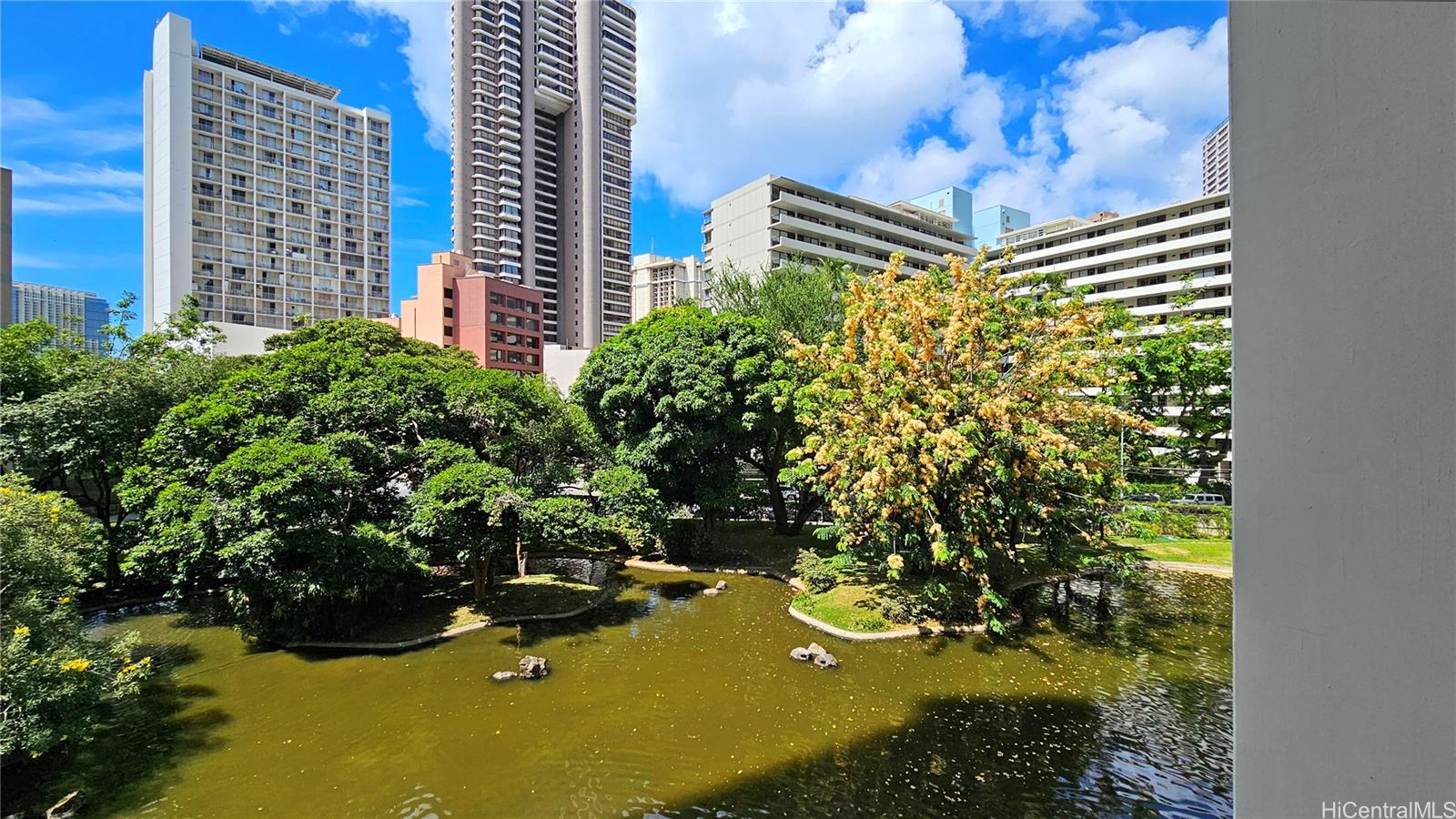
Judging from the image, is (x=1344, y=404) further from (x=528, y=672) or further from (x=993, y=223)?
(x=993, y=223)

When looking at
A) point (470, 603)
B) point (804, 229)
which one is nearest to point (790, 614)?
point (470, 603)

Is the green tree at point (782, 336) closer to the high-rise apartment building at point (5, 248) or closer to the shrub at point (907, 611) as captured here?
the shrub at point (907, 611)

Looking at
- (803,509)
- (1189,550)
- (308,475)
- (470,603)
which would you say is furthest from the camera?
(803,509)

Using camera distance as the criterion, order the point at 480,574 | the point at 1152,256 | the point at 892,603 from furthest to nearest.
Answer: the point at 1152,256, the point at 480,574, the point at 892,603

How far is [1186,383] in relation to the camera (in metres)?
19.5

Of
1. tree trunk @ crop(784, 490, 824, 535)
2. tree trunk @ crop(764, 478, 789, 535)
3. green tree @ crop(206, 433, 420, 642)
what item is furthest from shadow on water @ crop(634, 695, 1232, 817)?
tree trunk @ crop(764, 478, 789, 535)

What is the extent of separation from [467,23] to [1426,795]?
214ft

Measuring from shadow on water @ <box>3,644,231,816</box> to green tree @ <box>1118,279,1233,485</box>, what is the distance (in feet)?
69.4

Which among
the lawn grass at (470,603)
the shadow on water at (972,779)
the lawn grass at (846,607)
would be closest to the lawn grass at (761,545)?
the lawn grass at (846,607)

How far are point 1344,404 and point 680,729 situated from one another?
738cm

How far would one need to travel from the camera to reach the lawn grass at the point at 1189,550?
14.3 meters

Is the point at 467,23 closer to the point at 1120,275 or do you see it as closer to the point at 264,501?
the point at 1120,275

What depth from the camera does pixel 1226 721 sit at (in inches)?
283

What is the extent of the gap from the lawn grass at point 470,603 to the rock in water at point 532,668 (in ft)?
7.86
